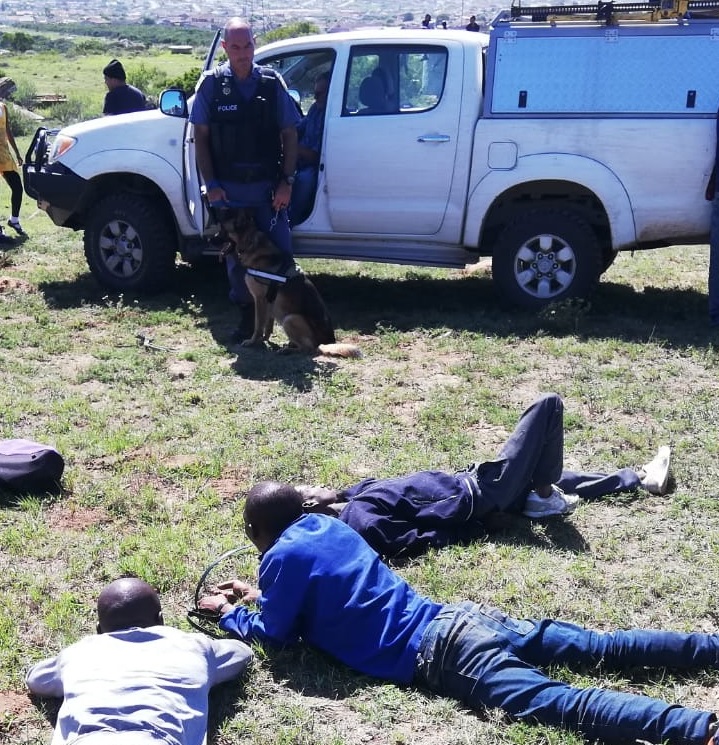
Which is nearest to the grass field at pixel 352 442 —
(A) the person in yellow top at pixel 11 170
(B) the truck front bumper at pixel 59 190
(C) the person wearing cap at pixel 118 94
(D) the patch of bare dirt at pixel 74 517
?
(D) the patch of bare dirt at pixel 74 517

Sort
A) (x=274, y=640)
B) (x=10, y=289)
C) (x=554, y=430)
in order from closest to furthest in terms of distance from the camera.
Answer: (x=274, y=640) → (x=554, y=430) → (x=10, y=289)

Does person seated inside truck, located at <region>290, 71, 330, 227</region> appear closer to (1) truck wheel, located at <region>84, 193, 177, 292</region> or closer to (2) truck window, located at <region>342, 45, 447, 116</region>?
(2) truck window, located at <region>342, 45, 447, 116</region>

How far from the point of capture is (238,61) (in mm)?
6770

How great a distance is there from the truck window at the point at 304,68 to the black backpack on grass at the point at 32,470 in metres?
4.24

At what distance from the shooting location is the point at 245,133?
689cm

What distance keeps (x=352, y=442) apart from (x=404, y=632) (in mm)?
2158

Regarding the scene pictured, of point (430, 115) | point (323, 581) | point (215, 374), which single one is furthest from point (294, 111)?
point (323, 581)

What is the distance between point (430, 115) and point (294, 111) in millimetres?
1190

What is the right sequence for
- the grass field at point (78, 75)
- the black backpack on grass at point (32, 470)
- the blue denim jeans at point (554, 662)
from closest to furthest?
the blue denim jeans at point (554, 662), the black backpack on grass at point (32, 470), the grass field at point (78, 75)

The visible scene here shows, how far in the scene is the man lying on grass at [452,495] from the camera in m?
4.14

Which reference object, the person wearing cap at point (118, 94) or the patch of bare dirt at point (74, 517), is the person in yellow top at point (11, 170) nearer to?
the person wearing cap at point (118, 94)

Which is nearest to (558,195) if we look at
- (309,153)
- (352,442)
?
(309,153)

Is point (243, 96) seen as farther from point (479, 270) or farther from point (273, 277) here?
point (479, 270)

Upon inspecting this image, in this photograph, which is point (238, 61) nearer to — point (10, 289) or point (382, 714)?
A: point (10, 289)
